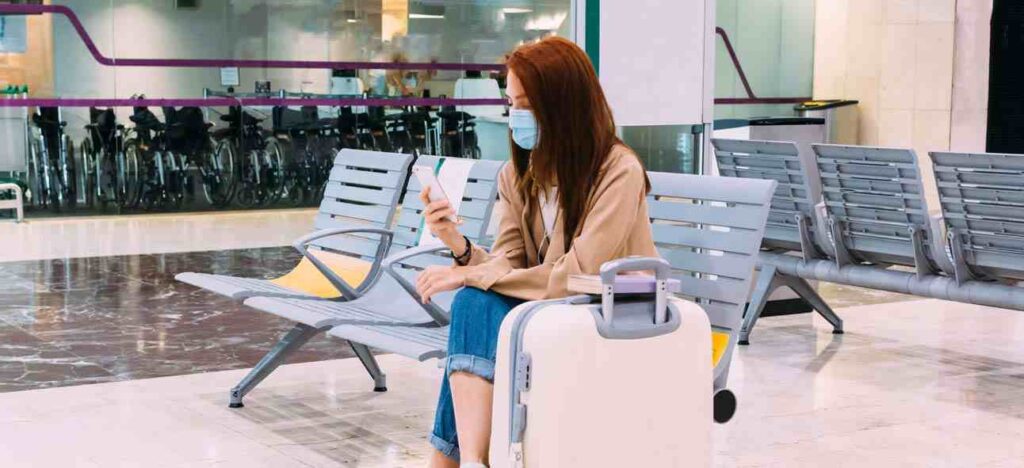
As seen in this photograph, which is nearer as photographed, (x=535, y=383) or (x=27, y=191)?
(x=535, y=383)

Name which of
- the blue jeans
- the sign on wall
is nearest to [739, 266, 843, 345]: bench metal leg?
the blue jeans

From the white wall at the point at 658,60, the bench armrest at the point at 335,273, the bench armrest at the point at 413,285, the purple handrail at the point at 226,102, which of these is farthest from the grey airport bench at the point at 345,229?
the purple handrail at the point at 226,102

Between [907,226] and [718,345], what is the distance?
2.20 meters

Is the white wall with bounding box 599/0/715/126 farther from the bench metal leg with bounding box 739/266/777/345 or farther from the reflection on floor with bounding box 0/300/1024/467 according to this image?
the reflection on floor with bounding box 0/300/1024/467

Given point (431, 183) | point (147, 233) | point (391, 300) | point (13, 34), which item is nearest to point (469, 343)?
point (431, 183)

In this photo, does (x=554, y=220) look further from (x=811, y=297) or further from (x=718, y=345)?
(x=811, y=297)

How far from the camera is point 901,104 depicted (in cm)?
1232

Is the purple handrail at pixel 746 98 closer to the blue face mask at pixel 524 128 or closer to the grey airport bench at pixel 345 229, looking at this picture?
the grey airport bench at pixel 345 229

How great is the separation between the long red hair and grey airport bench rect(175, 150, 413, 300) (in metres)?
1.68

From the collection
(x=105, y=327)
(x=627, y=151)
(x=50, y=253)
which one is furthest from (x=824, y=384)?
(x=50, y=253)

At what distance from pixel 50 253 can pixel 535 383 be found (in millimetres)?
7344

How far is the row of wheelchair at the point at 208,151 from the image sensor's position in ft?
39.7

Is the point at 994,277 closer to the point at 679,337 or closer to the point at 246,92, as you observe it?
the point at 679,337

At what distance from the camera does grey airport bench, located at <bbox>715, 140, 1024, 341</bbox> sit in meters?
5.21
